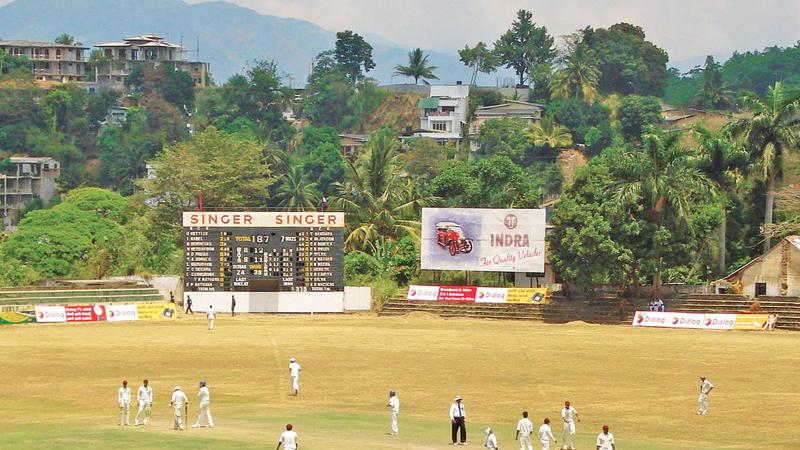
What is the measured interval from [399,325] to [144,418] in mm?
38743

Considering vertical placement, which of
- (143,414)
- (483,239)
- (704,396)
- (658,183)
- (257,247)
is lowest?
(143,414)

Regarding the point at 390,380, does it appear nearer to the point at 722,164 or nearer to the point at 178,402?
the point at 178,402

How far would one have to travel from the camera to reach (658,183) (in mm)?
88250

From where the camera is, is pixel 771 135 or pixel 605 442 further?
pixel 771 135

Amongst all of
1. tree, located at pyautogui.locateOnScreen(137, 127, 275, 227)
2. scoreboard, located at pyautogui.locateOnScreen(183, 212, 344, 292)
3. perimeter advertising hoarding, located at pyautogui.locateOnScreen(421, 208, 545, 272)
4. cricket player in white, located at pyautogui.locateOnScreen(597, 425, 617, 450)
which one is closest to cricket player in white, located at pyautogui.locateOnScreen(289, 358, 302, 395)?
cricket player in white, located at pyautogui.locateOnScreen(597, 425, 617, 450)

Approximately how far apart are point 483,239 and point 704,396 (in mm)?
42538

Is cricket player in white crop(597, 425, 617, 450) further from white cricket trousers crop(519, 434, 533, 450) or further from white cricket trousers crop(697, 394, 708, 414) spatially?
white cricket trousers crop(697, 394, 708, 414)

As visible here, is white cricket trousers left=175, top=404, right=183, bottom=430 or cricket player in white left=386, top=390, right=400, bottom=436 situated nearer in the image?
cricket player in white left=386, top=390, right=400, bottom=436

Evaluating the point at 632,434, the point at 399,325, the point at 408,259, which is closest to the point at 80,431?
the point at 632,434

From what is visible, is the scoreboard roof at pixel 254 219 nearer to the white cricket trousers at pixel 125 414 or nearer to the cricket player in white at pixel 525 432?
the white cricket trousers at pixel 125 414

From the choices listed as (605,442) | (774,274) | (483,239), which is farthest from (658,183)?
(605,442)

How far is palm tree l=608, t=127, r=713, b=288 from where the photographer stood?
3442 inches

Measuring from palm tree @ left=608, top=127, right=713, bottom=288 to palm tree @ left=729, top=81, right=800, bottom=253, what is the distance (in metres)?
4.17

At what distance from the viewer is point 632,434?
46.8 m
